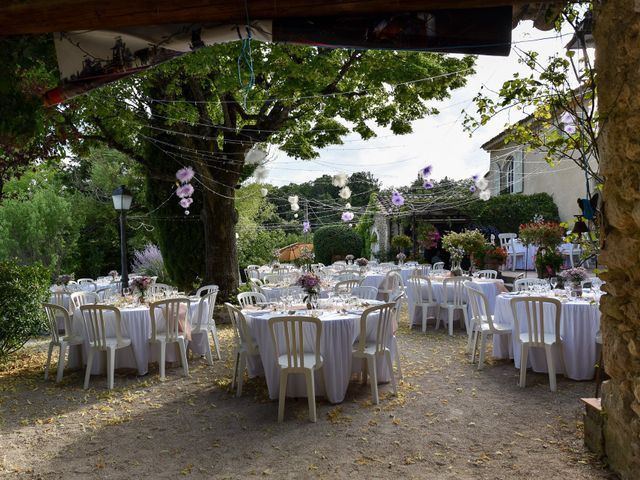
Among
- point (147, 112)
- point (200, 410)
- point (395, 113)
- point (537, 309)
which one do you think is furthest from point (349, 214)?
point (200, 410)

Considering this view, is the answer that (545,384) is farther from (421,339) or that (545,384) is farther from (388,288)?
(388,288)

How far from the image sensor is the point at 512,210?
15930mm

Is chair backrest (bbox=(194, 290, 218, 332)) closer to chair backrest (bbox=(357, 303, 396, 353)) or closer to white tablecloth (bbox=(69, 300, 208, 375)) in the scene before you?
white tablecloth (bbox=(69, 300, 208, 375))

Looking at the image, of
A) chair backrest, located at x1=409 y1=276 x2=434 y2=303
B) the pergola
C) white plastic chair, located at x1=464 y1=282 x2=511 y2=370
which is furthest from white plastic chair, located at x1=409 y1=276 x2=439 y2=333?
the pergola

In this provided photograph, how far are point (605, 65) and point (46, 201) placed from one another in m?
15.8

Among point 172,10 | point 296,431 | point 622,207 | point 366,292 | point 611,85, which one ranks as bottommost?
point 296,431

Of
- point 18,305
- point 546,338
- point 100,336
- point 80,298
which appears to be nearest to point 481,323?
point 546,338

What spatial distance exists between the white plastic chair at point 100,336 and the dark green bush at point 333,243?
15.5 m

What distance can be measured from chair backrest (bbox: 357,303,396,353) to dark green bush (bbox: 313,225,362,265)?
16.0 m

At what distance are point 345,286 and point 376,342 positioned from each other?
3486mm

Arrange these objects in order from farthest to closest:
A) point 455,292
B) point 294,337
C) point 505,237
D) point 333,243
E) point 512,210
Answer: point 333,243 < point 512,210 < point 505,237 < point 455,292 < point 294,337

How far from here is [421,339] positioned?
25.2ft

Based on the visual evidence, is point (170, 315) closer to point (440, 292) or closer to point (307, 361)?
point (307, 361)

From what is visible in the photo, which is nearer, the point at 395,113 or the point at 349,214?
the point at 395,113
